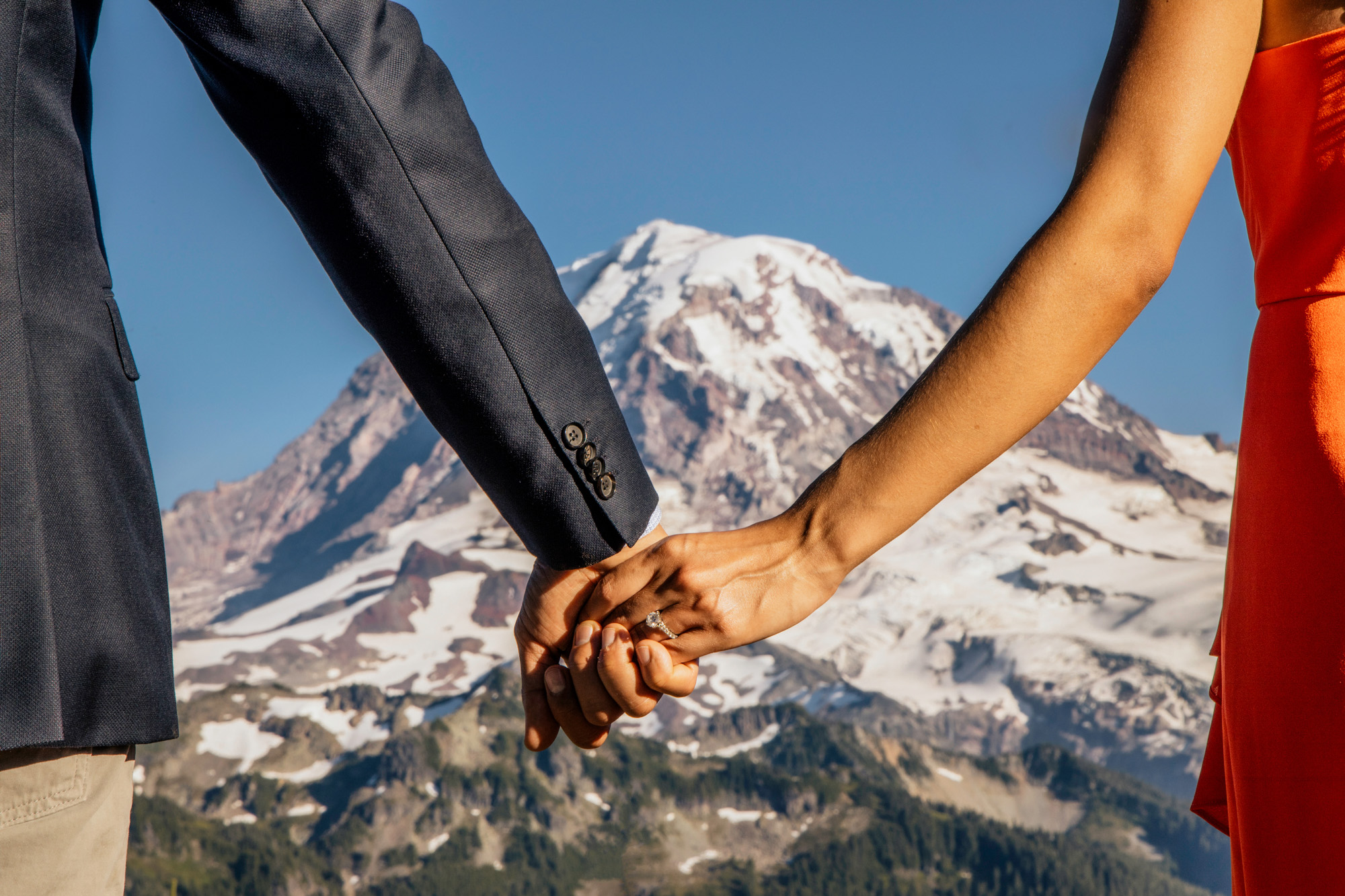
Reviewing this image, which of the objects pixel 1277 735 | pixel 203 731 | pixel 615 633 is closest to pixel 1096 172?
pixel 1277 735

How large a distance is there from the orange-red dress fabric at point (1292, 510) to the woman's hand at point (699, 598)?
791mm

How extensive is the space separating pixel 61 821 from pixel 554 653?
128cm

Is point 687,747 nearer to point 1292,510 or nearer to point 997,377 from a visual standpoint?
point 997,377

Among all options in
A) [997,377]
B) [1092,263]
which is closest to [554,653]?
[997,377]

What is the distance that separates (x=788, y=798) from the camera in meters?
159

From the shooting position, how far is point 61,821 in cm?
181

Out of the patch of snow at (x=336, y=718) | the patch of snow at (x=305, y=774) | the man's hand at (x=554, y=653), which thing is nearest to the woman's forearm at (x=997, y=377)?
the man's hand at (x=554, y=653)

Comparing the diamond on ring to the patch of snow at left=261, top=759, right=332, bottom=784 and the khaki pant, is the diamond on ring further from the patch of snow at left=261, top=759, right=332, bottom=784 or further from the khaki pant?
the patch of snow at left=261, top=759, right=332, bottom=784

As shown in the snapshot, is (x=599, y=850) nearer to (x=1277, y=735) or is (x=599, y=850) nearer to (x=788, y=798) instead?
(x=788, y=798)

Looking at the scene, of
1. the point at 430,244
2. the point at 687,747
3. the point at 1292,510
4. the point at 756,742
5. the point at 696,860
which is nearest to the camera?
the point at 1292,510

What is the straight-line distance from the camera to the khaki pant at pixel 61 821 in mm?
1756

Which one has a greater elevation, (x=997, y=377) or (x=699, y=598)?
(x=997, y=377)

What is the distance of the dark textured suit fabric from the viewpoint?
1.79 meters

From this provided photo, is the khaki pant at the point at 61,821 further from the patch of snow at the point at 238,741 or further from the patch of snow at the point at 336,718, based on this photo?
the patch of snow at the point at 336,718
